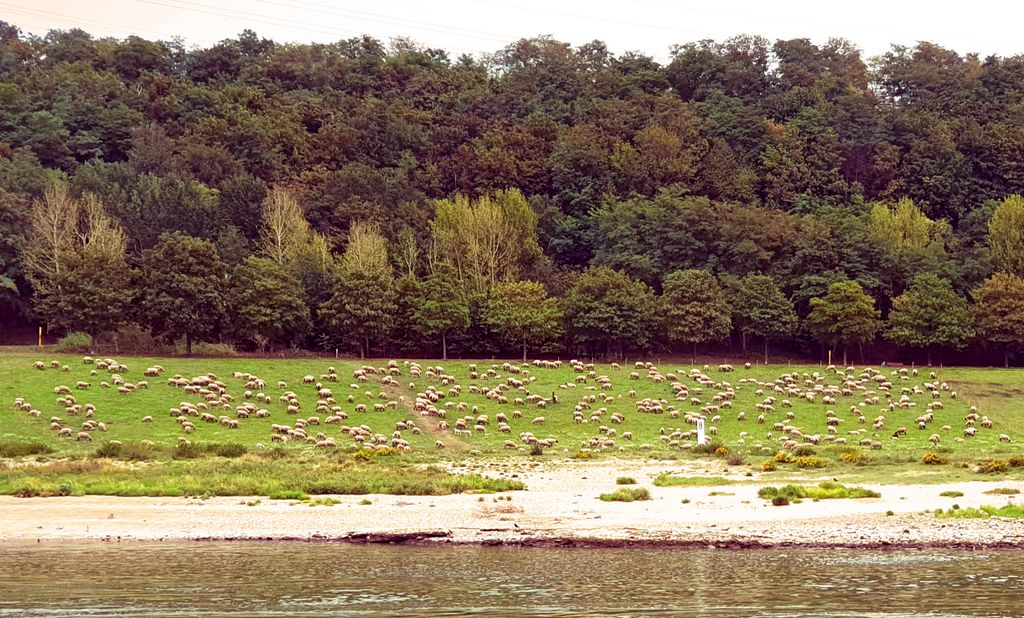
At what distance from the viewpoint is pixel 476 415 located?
61531 millimetres

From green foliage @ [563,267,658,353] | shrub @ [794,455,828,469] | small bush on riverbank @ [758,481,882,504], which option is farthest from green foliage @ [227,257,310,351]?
small bush on riverbank @ [758,481,882,504]

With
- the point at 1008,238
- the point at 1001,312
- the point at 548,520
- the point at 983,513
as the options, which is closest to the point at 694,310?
the point at 1001,312

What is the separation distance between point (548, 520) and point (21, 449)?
83.2 ft

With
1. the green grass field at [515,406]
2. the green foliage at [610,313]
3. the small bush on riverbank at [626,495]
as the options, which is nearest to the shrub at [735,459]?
the green grass field at [515,406]

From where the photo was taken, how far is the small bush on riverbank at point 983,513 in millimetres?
31016

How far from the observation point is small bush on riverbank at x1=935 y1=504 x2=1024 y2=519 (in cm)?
3102

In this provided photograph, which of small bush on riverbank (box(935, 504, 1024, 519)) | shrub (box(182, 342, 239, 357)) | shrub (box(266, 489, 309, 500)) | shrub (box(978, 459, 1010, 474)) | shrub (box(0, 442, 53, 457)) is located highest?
shrub (box(182, 342, 239, 357))

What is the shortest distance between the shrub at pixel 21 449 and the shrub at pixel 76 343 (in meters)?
33.5

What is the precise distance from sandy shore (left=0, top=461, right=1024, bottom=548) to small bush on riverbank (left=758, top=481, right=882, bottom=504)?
451mm

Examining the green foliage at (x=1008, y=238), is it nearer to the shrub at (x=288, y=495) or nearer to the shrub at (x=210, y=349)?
the shrub at (x=210, y=349)

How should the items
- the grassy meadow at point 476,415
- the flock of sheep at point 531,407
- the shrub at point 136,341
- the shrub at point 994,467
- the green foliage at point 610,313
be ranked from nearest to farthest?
the shrub at point 994,467, the grassy meadow at point 476,415, the flock of sheep at point 531,407, the shrub at point 136,341, the green foliage at point 610,313

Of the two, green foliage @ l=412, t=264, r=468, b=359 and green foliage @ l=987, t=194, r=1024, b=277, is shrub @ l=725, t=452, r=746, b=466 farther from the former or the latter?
green foliage @ l=987, t=194, r=1024, b=277

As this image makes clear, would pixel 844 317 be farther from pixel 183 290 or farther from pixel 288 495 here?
pixel 288 495

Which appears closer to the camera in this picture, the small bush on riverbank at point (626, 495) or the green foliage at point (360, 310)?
the small bush on riverbank at point (626, 495)
